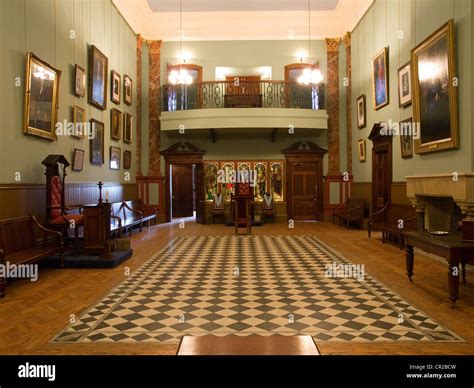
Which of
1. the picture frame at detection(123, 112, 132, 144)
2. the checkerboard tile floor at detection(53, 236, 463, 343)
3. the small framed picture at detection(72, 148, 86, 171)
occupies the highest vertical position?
the picture frame at detection(123, 112, 132, 144)

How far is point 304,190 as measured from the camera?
607 inches

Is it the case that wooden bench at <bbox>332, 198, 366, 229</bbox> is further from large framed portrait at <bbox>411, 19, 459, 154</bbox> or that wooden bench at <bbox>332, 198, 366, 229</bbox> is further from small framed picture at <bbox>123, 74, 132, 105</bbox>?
small framed picture at <bbox>123, 74, 132, 105</bbox>

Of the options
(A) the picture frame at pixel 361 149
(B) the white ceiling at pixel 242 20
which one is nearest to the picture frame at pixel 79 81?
(B) the white ceiling at pixel 242 20

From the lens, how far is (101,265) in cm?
693

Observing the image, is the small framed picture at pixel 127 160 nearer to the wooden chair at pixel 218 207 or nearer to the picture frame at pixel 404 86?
the wooden chair at pixel 218 207

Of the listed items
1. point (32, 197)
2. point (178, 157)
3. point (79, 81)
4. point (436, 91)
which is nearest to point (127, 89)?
point (178, 157)

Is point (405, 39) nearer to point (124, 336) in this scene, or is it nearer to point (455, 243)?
point (455, 243)

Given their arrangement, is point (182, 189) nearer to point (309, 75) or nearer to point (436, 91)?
point (309, 75)

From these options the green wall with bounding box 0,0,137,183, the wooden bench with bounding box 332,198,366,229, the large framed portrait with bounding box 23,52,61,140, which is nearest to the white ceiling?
the green wall with bounding box 0,0,137,183

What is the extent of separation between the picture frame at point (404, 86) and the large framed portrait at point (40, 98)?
8.18 metres

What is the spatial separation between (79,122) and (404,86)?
27.2 feet

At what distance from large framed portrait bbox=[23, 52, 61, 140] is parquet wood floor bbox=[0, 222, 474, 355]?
9.47 feet

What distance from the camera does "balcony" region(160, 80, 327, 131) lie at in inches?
544

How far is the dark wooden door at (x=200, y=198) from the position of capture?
14.6 m
